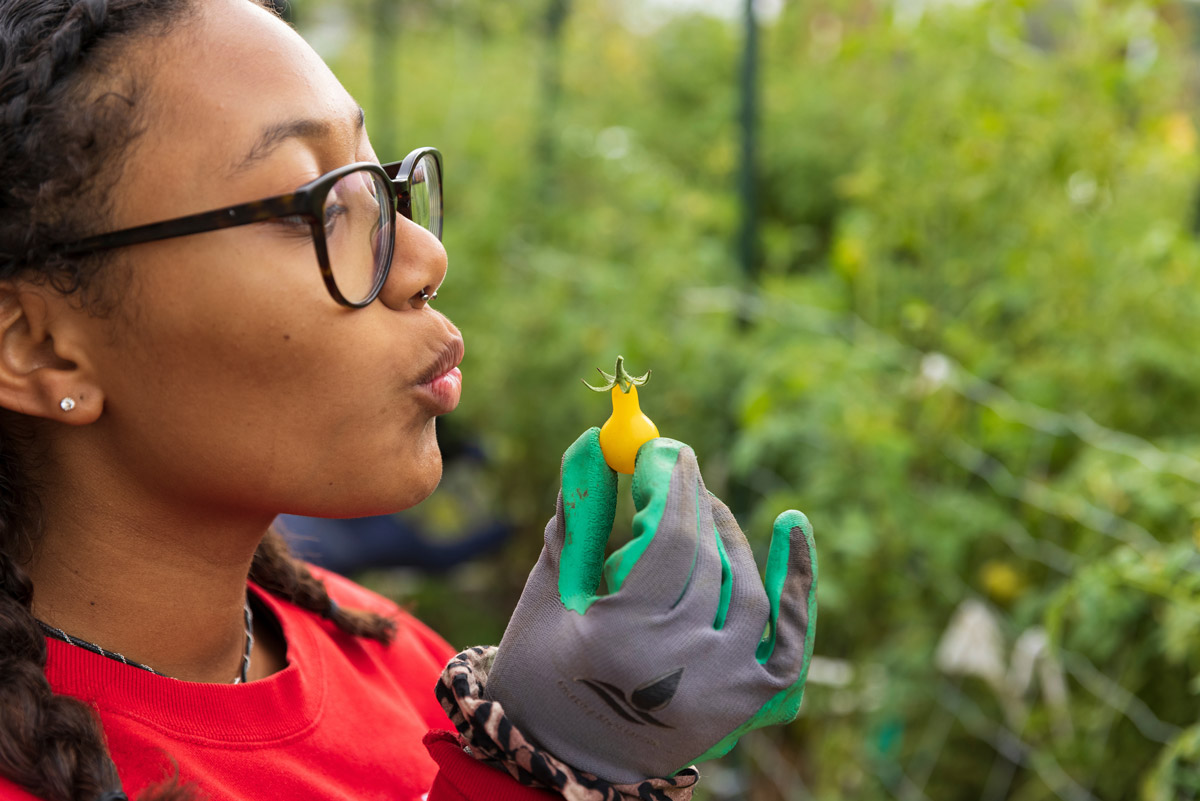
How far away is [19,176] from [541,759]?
1.97 feet

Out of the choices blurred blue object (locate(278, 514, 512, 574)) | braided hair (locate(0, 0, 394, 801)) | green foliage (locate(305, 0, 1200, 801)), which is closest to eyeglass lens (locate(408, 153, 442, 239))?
braided hair (locate(0, 0, 394, 801))

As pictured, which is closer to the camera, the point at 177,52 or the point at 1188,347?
the point at 177,52

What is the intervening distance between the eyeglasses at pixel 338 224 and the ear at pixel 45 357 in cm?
5

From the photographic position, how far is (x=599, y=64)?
5.04 m

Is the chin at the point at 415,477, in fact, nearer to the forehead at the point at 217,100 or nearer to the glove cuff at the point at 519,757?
the glove cuff at the point at 519,757

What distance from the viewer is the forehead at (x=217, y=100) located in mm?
837

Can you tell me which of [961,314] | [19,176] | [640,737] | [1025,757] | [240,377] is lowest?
[1025,757]

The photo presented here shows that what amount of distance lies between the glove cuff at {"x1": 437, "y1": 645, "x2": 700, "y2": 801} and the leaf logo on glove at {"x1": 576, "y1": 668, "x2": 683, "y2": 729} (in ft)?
0.20

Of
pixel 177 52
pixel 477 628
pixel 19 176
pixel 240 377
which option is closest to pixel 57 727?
pixel 240 377

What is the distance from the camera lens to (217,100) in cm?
84

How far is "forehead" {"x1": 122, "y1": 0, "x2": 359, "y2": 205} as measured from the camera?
84 centimetres

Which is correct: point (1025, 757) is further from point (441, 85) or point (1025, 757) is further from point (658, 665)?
point (441, 85)

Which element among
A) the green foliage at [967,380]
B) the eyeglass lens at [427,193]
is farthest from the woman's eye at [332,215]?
the green foliage at [967,380]

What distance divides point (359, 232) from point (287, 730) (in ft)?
1.48
